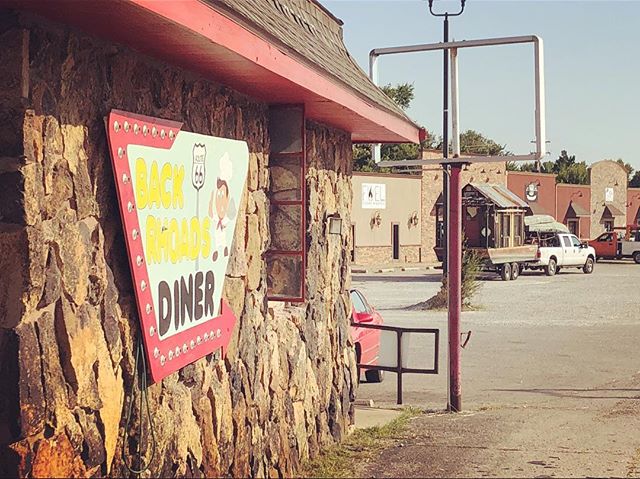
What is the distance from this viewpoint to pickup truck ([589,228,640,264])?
5538 cm

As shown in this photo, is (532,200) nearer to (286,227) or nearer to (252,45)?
(286,227)

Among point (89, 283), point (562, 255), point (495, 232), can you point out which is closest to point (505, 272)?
point (495, 232)

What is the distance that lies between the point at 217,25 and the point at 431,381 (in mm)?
11229

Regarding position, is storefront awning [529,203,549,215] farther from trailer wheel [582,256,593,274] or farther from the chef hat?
the chef hat

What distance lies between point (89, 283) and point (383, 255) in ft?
153

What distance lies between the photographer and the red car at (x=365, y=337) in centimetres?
1370

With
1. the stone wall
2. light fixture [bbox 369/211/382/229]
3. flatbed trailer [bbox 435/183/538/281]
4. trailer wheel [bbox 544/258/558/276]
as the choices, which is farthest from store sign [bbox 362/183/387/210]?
the stone wall

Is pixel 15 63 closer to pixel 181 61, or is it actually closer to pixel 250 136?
pixel 181 61

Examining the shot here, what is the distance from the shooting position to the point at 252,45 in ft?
18.0

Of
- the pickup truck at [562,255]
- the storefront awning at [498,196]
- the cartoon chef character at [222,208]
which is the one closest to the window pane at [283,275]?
the cartoon chef character at [222,208]

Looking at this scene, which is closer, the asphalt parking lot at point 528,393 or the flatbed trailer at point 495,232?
the asphalt parking lot at point 528,393

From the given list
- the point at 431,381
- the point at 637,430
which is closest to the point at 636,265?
the point at 431,381

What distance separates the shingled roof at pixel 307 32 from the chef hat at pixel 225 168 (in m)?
0.83

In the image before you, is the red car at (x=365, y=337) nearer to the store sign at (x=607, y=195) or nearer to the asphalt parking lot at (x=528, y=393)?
the asphalt parking lot at (x=528, y=393)
